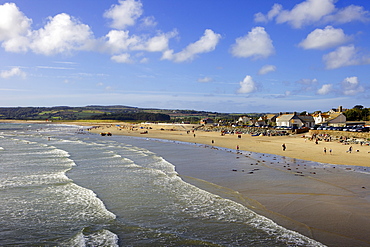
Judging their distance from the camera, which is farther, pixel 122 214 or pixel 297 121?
pixel 297 121

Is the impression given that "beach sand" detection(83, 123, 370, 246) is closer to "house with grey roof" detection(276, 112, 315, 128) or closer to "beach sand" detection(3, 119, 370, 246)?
"beach sand" detection(3, 119, 370, 246)

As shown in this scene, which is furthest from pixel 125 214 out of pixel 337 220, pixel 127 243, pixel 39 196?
pixel 337 220

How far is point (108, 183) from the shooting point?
16.0 meters

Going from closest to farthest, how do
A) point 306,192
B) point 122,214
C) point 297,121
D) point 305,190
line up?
1. point 122,214
2. point 306,192
3. point 305,190
4. point 297,121

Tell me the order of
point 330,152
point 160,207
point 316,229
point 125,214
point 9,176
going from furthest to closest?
point 330,152 < point 9,176 < point 160,207 < point 125,214 < point 316,229

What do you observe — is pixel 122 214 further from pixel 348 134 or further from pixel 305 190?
pixel 348 134

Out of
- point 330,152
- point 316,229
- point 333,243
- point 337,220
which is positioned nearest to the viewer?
point 333,243

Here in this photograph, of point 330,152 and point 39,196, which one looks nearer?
point 39,196

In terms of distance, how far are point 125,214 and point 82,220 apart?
1.51 metres

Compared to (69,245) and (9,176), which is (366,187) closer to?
(69,245)

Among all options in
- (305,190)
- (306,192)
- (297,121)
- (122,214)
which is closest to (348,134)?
(297,121)

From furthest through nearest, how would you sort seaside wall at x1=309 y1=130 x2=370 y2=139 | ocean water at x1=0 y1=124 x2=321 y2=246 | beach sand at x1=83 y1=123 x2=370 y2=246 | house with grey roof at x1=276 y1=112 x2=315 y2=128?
house with grey roof at x1=276 y1=112 x2=315 y2=128
seaside wall at x1=309 y1=130 x2=370 y2=139
beach sand at x1=83 y1=123 x2=370 y2=246
ocean water at x1=0 y1=124 x2=321 y2=246

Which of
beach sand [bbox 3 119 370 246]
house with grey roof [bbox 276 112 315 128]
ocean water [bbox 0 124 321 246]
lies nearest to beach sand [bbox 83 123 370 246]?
beach sand [bbox 3 119 370 246]

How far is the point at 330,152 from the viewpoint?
28.5 metres
